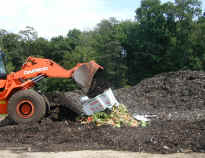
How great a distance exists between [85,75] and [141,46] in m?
34.7

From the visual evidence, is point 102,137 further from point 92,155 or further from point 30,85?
point 30,85

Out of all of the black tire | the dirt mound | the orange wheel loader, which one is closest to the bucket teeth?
the orange wheel loader

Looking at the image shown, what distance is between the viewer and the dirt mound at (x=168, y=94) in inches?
524

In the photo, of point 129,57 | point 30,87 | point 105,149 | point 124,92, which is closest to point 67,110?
point 30,87

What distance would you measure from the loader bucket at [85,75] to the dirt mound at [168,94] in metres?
5.25

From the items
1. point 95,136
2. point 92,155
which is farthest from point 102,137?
point 92,155

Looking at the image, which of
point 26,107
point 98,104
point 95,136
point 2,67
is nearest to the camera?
point 95,136

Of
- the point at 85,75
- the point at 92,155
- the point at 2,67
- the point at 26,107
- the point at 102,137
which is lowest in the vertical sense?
the point at 92,155

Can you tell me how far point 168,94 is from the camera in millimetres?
15047

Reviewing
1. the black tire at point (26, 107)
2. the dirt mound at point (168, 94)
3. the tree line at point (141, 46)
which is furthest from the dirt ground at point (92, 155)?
the tree line at point (141, 46)

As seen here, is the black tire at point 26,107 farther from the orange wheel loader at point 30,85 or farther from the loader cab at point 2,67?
the loader cab at point 2,67

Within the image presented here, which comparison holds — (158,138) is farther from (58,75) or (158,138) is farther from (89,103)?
(58,75)

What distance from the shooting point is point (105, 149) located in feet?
18.5

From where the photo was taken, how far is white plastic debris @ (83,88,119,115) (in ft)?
25.1
